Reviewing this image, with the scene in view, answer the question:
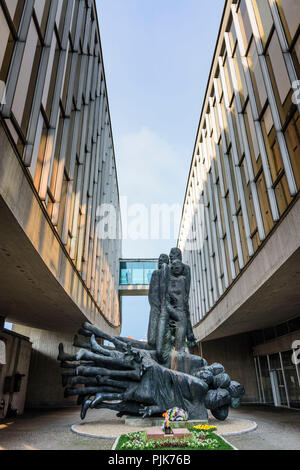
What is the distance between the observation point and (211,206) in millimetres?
23938

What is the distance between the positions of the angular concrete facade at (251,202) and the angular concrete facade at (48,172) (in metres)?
7.81

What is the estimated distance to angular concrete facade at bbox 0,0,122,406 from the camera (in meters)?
8.00

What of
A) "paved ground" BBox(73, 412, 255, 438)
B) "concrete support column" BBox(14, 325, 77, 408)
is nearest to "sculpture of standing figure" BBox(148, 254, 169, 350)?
"paved ground" BBox(73, 412, 255, 438)

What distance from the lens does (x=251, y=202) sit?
15805mm

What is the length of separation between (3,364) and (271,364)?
56.9 feet

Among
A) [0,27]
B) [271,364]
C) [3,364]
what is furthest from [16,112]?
[271,364]

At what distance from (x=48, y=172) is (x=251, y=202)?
32.4 ft

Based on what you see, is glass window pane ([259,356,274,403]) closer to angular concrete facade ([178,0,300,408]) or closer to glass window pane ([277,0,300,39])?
angular concrete facade ([178,0,300,408])

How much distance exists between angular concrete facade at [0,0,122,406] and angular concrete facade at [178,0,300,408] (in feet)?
25.6

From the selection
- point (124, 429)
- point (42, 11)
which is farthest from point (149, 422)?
point (42, 11)

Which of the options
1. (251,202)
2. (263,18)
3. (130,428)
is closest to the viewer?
(130,428)

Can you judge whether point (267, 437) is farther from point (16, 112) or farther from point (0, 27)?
point (0, 27)

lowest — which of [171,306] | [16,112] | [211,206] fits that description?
[171,306]

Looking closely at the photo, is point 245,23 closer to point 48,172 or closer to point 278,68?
point 278,68
